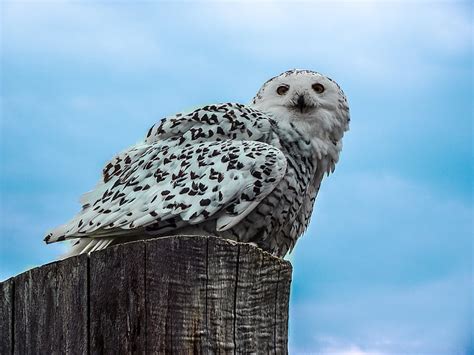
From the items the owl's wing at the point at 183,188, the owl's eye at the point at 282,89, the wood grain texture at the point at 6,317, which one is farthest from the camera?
the owl's eye at the point at 282,89

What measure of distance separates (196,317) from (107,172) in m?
2.61

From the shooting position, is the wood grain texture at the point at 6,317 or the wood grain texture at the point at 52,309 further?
the wood grain texture at the point at 6,317

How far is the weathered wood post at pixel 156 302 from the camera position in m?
3.65

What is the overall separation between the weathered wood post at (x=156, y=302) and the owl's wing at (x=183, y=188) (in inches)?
57.7

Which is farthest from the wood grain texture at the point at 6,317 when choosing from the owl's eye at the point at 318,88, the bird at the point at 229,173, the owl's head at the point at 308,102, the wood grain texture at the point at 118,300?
the owl's eye at the point at 318,88

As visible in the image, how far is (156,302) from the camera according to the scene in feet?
12.0

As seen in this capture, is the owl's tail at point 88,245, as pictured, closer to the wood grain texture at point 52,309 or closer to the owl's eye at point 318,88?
the wood grain texture at point 52,309

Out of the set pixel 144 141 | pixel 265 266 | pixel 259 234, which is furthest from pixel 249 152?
pixel 265 266

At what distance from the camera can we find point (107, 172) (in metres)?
6.08

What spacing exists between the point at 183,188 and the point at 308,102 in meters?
1.32

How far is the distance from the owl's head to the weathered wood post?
2619 mm

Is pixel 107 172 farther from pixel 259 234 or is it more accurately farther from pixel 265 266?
pixel 265 266

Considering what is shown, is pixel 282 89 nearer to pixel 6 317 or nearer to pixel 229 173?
pixel 229 173

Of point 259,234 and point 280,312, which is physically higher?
point 259,234
